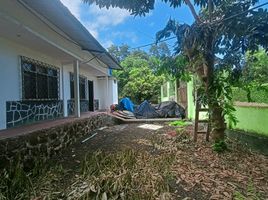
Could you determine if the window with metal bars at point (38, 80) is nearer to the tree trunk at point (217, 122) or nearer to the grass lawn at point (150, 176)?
the grass lawn at point (150, 176)

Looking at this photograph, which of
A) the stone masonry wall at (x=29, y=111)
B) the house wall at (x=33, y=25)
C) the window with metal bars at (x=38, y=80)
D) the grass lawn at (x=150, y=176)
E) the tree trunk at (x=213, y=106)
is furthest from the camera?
the window with metal bars at (x=38, y=80)

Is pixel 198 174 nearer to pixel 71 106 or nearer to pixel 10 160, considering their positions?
pixel 10 160

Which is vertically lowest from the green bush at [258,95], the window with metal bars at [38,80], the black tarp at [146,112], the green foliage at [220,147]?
the green foliage at [220,147]

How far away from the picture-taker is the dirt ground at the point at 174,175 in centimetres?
482

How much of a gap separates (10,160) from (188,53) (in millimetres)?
4873

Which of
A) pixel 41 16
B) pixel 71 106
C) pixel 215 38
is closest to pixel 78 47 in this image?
pixel 71 106

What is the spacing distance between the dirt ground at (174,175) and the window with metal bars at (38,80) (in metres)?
2.19

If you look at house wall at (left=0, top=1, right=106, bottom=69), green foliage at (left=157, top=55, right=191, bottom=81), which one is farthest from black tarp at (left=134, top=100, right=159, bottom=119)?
green foliage at (left=157, top=55, right=191, bottom=81)

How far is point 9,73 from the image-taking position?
800 centimetres

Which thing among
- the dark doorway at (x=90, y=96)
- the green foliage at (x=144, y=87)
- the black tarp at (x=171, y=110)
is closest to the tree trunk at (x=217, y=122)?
the black tarp at (x=171, y=110)

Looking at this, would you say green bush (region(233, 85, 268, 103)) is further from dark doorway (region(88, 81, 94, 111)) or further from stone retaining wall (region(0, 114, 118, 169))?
dark doorway (region(88, 81, 94, 111))

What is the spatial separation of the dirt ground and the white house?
193 cm

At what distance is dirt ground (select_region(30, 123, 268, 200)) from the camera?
15.8ft

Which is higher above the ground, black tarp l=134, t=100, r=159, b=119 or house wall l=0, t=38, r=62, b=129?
house wall l=0, t=38, r=62, b=129
